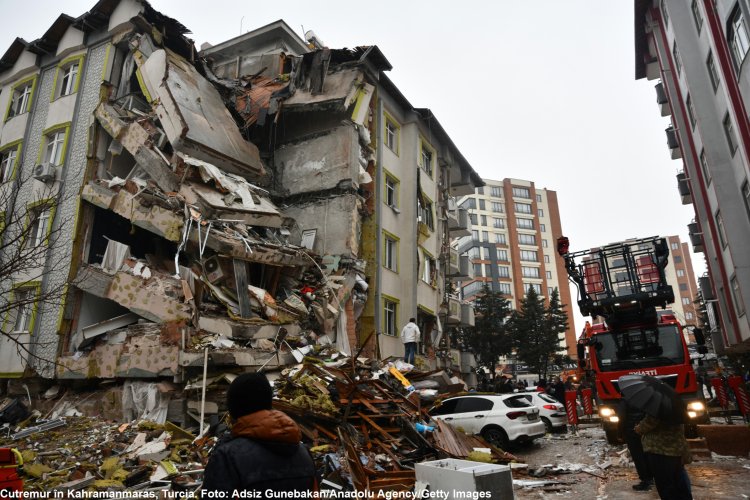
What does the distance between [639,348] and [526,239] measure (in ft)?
223

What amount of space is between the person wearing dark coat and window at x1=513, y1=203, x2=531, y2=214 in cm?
7849

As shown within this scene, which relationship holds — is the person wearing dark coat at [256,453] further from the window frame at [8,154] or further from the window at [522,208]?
the window at [522,208]

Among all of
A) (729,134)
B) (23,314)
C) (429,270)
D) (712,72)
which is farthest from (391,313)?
(712,72)

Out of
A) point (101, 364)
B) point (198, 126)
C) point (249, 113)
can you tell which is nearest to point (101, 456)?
point (101, 364)

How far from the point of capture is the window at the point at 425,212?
22.8 meters

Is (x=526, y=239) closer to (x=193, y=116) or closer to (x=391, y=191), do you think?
(x=391, y=191)

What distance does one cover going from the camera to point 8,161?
19.6m

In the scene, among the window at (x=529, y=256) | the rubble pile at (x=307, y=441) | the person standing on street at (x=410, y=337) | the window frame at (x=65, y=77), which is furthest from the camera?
the window at (x=529, y=256)

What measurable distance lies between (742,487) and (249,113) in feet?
63.7

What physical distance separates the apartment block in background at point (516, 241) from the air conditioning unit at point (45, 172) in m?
60.5

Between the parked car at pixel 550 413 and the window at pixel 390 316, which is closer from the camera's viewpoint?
the parked car at pixel 550 413

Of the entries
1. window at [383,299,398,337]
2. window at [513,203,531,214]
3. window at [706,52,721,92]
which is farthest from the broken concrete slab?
window at [513,203,531,214]

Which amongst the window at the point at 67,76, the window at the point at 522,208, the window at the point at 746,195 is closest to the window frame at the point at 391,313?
the window at the point at 746,195

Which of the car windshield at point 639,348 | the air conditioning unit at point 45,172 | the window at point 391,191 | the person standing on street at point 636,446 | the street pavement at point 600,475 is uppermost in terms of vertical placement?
the window at point 391,191
